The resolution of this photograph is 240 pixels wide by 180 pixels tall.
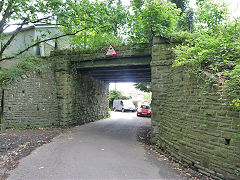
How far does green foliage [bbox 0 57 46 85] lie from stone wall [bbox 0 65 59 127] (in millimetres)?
276

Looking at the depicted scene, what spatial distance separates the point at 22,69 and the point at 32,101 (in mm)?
1999

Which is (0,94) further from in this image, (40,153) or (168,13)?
(168,13)

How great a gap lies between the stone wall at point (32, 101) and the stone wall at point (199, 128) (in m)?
6.90

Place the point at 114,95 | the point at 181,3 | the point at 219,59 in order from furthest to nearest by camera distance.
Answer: the point at 114,95 → the point at 181,3 → the point at 219,59

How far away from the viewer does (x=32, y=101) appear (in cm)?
968

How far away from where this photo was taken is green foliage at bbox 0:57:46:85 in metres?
9.26

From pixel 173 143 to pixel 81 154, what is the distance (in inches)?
123

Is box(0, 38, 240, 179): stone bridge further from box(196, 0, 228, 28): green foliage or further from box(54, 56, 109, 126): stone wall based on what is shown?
box(196, 0, 228, 28): green foliage

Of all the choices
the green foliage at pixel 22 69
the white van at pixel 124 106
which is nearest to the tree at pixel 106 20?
the green foliage at pixel 22 69

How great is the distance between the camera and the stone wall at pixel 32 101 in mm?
9289

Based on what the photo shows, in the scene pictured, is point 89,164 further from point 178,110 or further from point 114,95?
point 114,95

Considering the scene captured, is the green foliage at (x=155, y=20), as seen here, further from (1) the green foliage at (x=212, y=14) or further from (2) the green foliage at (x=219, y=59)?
(2) the green foliage at (x=219, y=59)

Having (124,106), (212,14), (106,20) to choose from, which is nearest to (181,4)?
(212,14)

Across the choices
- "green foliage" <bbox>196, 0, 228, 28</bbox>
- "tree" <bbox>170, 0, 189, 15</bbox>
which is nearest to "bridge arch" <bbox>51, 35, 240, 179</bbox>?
"green foliage" <bbox>196, 0, 228, 28</bbox>
